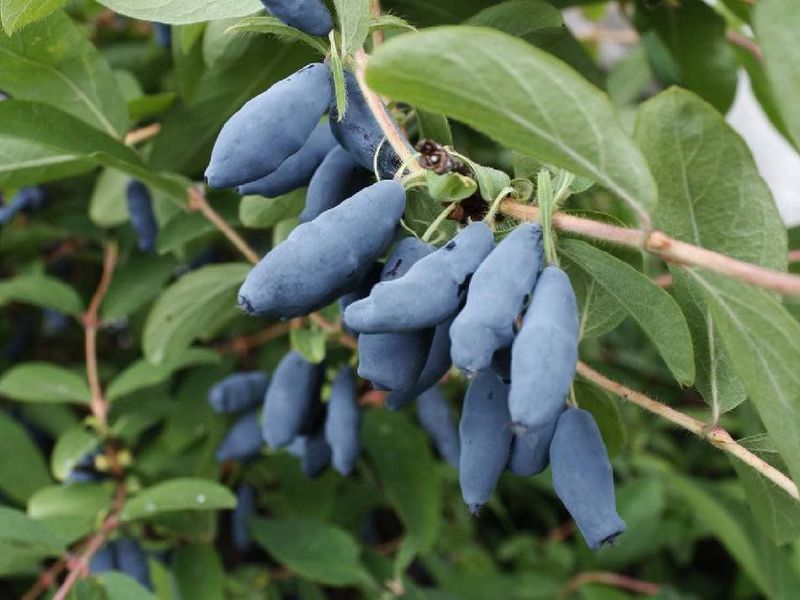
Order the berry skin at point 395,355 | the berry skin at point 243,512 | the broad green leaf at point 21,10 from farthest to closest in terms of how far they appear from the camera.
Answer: the berry skin at point 243,512
the broad green leaf at point 21,10
the berry skin at point 395,355

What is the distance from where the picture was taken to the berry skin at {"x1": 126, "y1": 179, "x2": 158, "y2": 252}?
122 cm

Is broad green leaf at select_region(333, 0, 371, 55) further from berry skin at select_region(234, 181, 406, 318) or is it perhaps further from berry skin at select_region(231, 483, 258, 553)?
berry skin at select_region(231, 483, 258, 553)

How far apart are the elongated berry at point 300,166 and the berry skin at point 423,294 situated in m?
0.20

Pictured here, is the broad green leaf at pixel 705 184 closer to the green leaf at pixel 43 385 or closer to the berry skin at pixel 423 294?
the berry skin at pixel 423 294

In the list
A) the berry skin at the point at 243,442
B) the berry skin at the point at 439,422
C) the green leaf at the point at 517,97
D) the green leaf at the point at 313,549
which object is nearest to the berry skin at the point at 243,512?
the green leaf at the point at 313,549

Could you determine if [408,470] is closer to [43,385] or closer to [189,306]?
[189,306]

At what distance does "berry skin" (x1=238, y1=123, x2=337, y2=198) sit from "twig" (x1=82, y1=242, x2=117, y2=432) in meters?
0.71

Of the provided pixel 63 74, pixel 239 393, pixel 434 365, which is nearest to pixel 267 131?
pixel 434 365

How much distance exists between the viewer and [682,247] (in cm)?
55

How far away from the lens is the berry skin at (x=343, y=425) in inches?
40.0

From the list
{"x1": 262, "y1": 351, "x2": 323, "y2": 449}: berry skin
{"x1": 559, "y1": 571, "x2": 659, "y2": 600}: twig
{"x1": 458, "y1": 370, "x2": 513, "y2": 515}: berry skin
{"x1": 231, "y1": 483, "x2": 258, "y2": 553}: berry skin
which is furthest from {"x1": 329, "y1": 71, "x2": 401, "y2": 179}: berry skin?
{"x1": 559, "y1": 571, "x2": 659, "y2": 600}: twig

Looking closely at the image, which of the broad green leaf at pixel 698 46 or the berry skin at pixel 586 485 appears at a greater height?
the berry skin at pixel 586 485

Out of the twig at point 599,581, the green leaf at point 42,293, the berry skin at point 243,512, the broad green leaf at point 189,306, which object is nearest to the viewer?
the broad green leaf at point 189,306

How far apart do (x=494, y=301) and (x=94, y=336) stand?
45.2 inches
